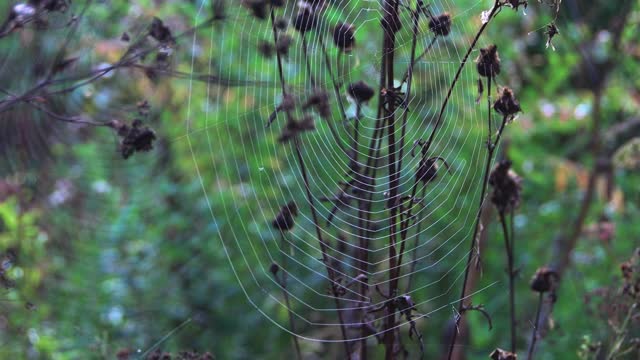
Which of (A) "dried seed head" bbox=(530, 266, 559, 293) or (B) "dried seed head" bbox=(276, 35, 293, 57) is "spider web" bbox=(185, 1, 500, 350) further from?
(A) "dried seed head" bbox=(530, 266, 559, 293)

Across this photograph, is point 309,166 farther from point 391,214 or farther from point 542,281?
point 391,214

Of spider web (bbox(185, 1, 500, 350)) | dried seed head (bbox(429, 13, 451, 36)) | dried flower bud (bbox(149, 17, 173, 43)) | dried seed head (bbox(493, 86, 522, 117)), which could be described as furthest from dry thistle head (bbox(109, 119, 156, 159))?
spider web (bbox(185, 1, 500, 350))

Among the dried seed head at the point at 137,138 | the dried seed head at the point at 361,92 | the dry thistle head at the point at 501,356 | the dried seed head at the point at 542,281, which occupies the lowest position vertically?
the dry thistle head at the point at 501,356

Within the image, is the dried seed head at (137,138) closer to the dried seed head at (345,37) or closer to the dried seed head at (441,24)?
the dried seed head at (345,37)

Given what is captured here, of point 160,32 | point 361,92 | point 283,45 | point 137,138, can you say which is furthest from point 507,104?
point 160,32

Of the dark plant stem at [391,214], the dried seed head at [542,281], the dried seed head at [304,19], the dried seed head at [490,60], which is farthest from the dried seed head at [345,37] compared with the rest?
the dried seed head at [542,281]

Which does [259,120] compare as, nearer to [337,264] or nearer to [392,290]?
[337,264]

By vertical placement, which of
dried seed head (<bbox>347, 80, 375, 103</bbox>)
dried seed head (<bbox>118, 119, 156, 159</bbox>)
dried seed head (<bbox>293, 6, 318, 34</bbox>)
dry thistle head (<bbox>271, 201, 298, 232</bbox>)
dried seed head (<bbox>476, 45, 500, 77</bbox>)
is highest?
dried seed head (<bbox>293, 6, 318, 34</bbox>)

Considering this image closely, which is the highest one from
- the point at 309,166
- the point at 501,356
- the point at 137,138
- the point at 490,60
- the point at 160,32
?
the point at 160,32
